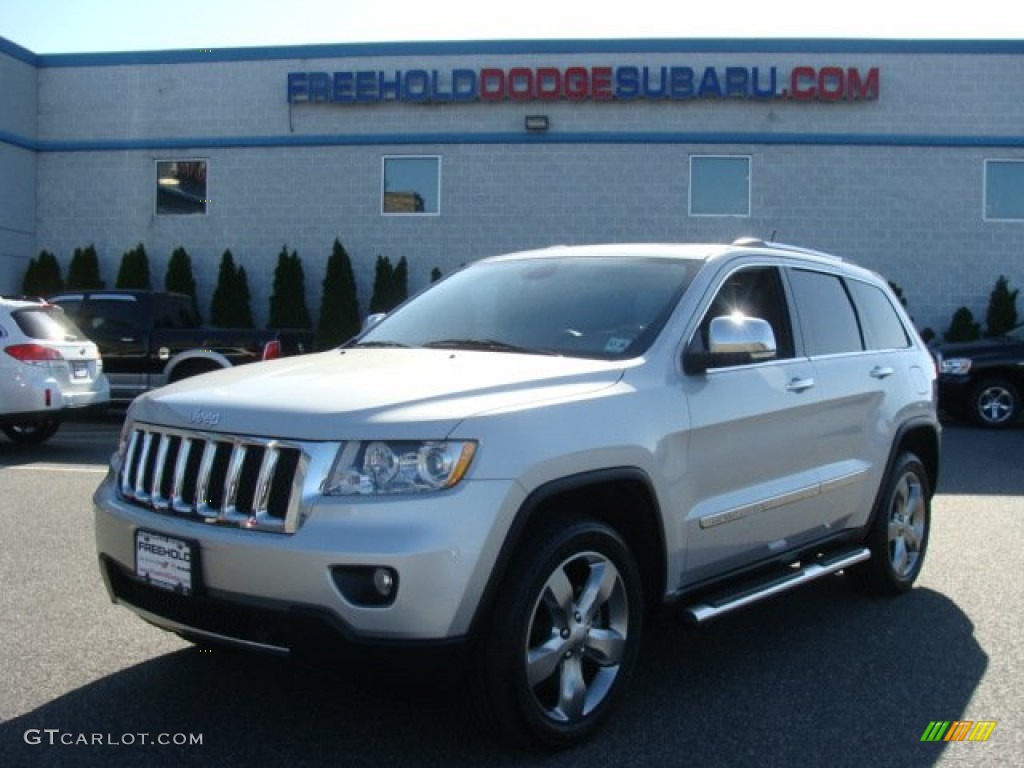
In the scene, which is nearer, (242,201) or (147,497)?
(147,497)

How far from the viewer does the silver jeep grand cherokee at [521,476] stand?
10.5 feet

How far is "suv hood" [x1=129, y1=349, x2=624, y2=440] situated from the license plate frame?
1.28ft

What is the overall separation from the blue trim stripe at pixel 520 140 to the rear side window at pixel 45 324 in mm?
9643

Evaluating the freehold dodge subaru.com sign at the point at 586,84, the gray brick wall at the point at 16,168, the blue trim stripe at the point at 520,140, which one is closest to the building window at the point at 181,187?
the blue trim stripe at the point at 520,140

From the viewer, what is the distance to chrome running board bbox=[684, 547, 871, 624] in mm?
4043

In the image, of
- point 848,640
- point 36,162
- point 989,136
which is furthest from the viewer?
point 36,162

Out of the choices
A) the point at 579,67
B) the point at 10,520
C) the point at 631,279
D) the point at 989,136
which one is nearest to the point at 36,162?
the point at 579,67

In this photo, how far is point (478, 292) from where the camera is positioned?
4949 millimetres

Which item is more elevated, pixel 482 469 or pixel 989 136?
pixel 989 136

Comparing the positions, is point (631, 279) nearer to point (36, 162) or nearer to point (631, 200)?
point (631, 200)

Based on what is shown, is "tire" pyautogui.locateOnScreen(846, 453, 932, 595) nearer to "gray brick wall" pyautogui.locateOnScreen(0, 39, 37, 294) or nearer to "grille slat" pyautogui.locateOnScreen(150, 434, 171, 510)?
"grille slat" pyautogui.locateOnScreen(150, 434, 171, 510)

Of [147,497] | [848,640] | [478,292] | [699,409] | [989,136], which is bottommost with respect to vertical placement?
[848,640]

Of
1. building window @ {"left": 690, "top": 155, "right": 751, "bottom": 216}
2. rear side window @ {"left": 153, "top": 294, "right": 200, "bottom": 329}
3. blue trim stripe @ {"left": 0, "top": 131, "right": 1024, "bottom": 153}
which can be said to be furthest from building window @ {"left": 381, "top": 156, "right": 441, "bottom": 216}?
rear side window @ {"left": 153, "top": 294, "right": 200, "bottom": 329}

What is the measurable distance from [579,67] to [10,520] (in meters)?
14.9
